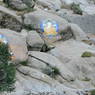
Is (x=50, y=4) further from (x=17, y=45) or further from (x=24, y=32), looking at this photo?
(x=17, y=45)

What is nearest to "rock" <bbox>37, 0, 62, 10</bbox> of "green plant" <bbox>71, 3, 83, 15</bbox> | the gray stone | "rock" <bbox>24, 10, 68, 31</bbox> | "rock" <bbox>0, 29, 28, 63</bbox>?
"green plant" <bbox>71, 3, 83, 15</bbox>

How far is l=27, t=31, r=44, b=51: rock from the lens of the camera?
998 inches

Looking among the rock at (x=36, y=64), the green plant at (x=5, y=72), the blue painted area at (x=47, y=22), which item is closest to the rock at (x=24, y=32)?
the blue painted area at (x=47, y=22)

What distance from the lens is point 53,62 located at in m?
23.9

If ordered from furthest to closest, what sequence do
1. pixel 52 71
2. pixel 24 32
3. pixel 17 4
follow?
1. pixel 17 4
2. pixel 24 32
3. pixel 52 71

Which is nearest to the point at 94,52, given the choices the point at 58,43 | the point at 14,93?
the point at 58,43

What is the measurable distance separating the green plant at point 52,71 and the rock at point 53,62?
0.27 meters

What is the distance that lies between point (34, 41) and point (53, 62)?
8.43 ft

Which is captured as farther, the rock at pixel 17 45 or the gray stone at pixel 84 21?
the gray stone at pixel 84 21

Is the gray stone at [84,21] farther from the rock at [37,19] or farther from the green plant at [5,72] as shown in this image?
the green plant at [5,72]

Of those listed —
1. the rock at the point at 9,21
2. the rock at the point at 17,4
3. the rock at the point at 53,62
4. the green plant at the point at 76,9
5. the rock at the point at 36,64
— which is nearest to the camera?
the rock at the point at 36,64

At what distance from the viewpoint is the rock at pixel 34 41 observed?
83.2 feet

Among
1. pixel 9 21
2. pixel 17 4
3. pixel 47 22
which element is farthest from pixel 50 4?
pixel 9 21

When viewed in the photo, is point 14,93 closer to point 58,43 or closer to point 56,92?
point 56,92
